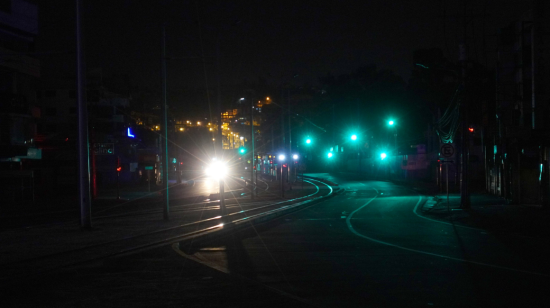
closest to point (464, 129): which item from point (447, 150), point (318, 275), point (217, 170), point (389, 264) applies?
point (447, 150)

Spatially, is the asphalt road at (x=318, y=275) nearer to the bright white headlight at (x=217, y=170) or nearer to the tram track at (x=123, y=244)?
the tram track at (x=123, y=244)

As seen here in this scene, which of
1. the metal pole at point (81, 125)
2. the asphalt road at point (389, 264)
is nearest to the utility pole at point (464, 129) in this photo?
the asphalt road at point (389, 264)

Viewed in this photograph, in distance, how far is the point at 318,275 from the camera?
9.79 meters

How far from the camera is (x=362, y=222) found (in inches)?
801

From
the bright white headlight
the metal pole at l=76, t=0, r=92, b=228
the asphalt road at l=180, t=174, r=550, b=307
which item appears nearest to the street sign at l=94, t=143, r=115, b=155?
the bright white headlight

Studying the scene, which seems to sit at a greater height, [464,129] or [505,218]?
[464,129]

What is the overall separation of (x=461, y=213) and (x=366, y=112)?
67270 mm

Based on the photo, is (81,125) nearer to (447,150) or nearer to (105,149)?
(447,150)

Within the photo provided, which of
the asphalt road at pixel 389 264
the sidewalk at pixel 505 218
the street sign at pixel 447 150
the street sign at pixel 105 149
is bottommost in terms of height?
the sidewalk at pixel 505 218

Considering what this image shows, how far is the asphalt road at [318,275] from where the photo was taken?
7.92 m

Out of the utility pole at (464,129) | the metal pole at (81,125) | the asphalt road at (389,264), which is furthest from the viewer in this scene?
the utility pole at (464,129)

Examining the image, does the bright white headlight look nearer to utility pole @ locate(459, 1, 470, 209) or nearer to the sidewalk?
the sidewalk

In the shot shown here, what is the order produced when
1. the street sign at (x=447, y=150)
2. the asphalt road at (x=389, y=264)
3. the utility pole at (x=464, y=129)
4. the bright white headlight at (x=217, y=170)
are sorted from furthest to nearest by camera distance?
the utility pole at (x=464, y=129), the bright white headlight at (x=217, y=170), the street sign at (x=447, y=150), the asphalt road at (x=389, y=264)

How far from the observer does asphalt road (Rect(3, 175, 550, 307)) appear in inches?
312
